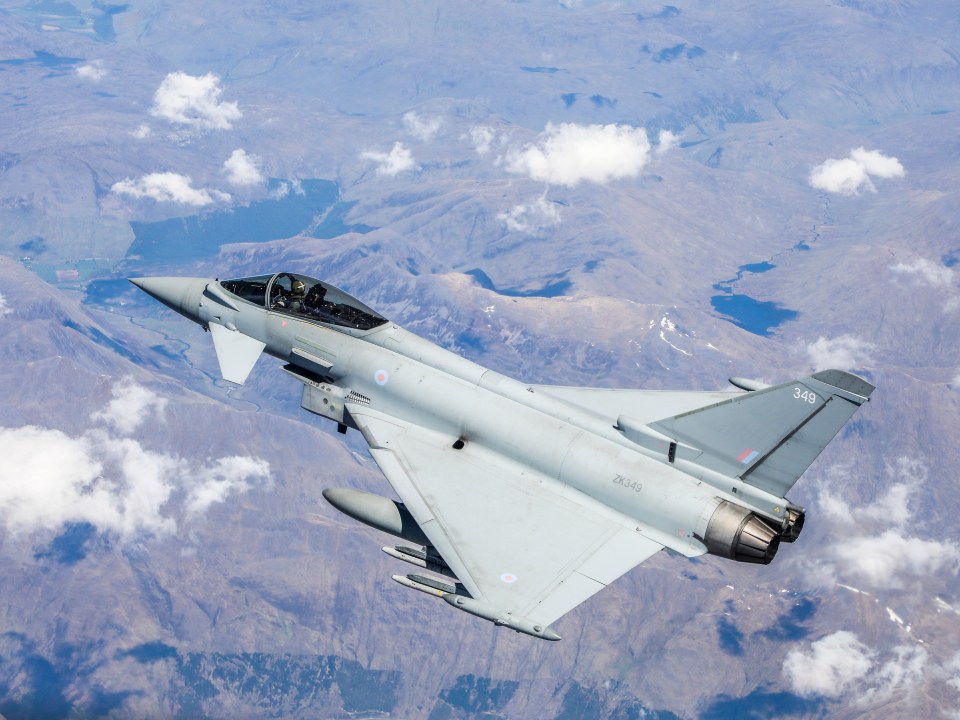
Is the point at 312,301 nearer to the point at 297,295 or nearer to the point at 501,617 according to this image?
the point at 297,295

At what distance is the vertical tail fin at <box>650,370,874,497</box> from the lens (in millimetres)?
25969

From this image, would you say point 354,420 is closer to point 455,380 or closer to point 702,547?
point 455,380

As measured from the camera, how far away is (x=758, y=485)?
1056 inches

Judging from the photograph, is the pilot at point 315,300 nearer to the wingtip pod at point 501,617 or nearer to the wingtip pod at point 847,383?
the wingtip pod at point 501,617

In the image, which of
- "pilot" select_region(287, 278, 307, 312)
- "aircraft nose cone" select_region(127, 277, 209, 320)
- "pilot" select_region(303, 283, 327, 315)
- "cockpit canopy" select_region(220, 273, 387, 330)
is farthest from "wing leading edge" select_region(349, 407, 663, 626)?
"aircraft nose cone" select_region(127, 277, 209, 320)

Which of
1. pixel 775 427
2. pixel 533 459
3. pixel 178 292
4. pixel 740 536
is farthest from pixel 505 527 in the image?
pixel 178 292

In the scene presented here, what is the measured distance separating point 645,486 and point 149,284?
20706mm

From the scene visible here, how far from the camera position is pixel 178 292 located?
34.6m

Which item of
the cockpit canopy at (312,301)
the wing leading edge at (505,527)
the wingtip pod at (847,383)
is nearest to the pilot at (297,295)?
the cockpit canopy at (312,301)

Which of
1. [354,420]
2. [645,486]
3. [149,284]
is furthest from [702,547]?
[149,284]

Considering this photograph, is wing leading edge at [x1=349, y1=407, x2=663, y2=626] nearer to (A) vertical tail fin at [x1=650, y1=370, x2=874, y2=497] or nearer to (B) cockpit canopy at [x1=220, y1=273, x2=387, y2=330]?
(A) vertical tail fin at [x1=650, y1=370, x2=874, y2=497]

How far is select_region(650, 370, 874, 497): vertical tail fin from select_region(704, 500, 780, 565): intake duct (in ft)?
4.12

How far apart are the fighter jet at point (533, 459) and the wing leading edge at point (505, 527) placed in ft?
0.16

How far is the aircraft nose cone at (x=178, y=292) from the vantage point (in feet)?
112
